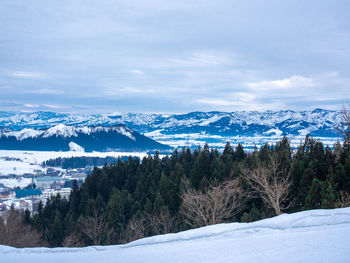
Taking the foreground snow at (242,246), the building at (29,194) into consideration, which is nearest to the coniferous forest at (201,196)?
the foreground snow at (242,246)

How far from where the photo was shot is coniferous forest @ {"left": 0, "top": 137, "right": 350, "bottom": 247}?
19.2 metres

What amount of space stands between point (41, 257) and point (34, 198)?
72.4 m

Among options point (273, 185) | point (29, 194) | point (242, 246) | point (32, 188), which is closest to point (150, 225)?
point (273, 185)

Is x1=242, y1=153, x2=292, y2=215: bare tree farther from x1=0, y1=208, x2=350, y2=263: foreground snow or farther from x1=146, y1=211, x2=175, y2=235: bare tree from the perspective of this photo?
A: x1=146, y1=211, x2=175, y2=235: bare tree

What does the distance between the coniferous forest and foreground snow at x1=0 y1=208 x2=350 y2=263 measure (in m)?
7.38

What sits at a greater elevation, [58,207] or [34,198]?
[58,207]

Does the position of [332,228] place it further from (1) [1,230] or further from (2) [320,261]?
(1) [1,230]

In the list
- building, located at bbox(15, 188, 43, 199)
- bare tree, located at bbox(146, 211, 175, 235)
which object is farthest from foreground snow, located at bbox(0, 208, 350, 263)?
building, located at bbox(15, 188, 43, 199)

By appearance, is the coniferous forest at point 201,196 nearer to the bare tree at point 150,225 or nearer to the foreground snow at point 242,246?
the bare tree at point 150,225

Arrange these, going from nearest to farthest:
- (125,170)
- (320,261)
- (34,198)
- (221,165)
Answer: (320,261)
(221,165)
(125,170)
(34,198)

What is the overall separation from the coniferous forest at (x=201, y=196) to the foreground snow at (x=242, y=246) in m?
7.38

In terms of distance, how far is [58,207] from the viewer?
41.4 meters

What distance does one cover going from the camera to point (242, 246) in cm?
832


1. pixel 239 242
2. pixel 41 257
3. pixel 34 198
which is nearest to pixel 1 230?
pixel 41 257
